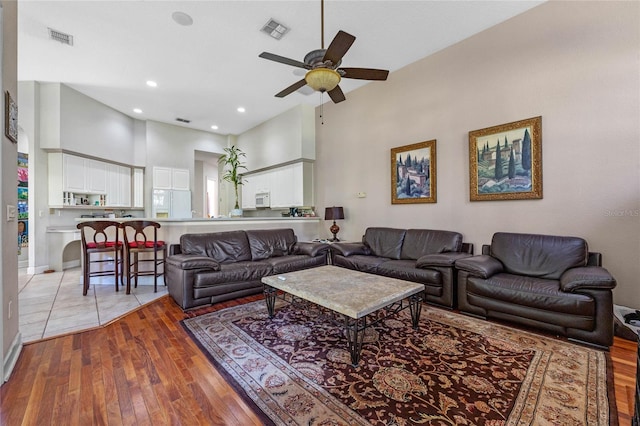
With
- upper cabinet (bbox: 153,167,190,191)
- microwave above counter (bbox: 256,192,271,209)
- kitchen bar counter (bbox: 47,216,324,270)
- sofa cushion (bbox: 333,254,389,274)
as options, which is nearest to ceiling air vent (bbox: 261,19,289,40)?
kitchen bar counter (bbox: 47,216,324,270)

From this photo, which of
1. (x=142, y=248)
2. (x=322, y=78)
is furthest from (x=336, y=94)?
(x=142, y=248)

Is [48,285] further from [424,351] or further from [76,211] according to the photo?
[424,351]

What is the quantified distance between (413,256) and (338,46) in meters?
2.99

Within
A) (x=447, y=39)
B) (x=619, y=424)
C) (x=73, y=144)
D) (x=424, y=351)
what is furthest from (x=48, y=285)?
(x=447, y=39)

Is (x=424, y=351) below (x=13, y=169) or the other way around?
below

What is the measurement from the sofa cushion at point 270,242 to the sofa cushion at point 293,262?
0.24 meters

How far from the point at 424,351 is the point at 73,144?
278 inches

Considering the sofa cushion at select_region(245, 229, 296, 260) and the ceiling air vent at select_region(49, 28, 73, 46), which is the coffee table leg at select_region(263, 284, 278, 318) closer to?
the sofa cushion at select_region(245, 229, 296, 260)

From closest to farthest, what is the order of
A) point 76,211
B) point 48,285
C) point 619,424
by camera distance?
point 619,424, point 48,285, point 76,211

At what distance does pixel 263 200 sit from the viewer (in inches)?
279

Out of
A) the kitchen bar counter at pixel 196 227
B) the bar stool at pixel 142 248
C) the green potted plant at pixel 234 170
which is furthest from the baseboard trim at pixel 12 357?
the green potted plant at pixel 234 170

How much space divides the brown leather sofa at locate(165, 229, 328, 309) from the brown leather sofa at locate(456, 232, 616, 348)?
2342mm

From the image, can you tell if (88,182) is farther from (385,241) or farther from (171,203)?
(385,241)

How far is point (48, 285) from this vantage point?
169 inches
